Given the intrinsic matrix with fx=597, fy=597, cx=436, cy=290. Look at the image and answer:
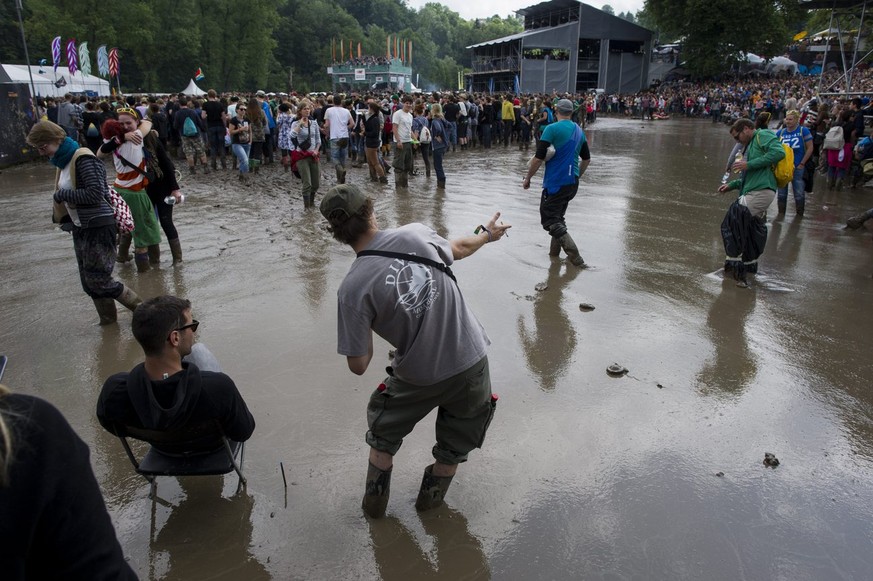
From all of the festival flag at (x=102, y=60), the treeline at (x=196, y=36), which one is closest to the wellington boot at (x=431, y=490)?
the festival flag at (x=102, y=60)

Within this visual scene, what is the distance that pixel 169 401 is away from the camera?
2703 mm

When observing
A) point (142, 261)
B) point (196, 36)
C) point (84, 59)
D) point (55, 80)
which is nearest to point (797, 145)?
point (142, 261)

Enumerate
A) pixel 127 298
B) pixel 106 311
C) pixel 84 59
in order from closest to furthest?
pixel 127 298
pixel 106 311
pixel 84 59

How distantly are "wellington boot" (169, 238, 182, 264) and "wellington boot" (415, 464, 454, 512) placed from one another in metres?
5.32

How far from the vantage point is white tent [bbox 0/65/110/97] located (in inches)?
1062

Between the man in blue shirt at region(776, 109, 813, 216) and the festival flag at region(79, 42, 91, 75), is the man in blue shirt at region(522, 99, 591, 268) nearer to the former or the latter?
the man in blue shirt at region(776, 109, 813, 216)

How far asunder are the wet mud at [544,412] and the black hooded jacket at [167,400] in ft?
2.14

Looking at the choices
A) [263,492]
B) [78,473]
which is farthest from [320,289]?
[78,473]

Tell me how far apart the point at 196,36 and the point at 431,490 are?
62.7m

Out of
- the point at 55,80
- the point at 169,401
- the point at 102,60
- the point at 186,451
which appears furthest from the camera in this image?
the point at 102,60

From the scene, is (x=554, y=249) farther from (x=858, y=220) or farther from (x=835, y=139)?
(x=835, y=139)

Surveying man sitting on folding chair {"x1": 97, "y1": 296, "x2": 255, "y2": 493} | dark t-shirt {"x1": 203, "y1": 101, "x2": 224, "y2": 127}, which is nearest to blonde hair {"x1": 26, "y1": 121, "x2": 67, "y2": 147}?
man sitting on folding chair {"x1": 97, "y1": 296, "x2": 255, "y2": 493}

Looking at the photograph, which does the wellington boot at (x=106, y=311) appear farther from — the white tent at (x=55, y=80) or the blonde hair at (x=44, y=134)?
the white tent at (x=55, y=80)

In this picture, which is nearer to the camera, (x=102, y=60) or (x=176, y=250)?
(x=176, y=250)
